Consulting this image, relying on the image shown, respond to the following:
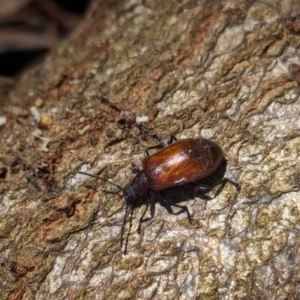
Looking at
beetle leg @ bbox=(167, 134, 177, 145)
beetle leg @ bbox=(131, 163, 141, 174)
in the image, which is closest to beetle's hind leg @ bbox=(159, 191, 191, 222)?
beetle leg @ bbox=(131, 163, 141, 174)

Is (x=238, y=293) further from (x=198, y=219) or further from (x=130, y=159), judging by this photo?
(x=130, y=159)

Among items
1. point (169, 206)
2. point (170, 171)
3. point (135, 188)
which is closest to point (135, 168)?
point (135, 188)

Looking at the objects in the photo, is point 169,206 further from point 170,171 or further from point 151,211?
point 170,171

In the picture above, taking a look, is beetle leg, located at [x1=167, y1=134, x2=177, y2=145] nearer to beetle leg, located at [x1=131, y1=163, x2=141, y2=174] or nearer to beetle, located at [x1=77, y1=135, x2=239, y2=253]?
beetle, located at [x1=77, y1=135, x2=239, y2=253]

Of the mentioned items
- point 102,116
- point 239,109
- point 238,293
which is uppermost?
point 102,116

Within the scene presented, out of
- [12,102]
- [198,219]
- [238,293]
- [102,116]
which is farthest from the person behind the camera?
[12,102]

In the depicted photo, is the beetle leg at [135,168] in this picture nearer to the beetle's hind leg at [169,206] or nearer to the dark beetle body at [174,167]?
the dark beetle body at [174,167]

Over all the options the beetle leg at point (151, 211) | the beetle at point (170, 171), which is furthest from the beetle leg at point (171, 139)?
the beetle leg at point (151, 211)

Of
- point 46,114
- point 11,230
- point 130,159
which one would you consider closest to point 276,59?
point 130,159
